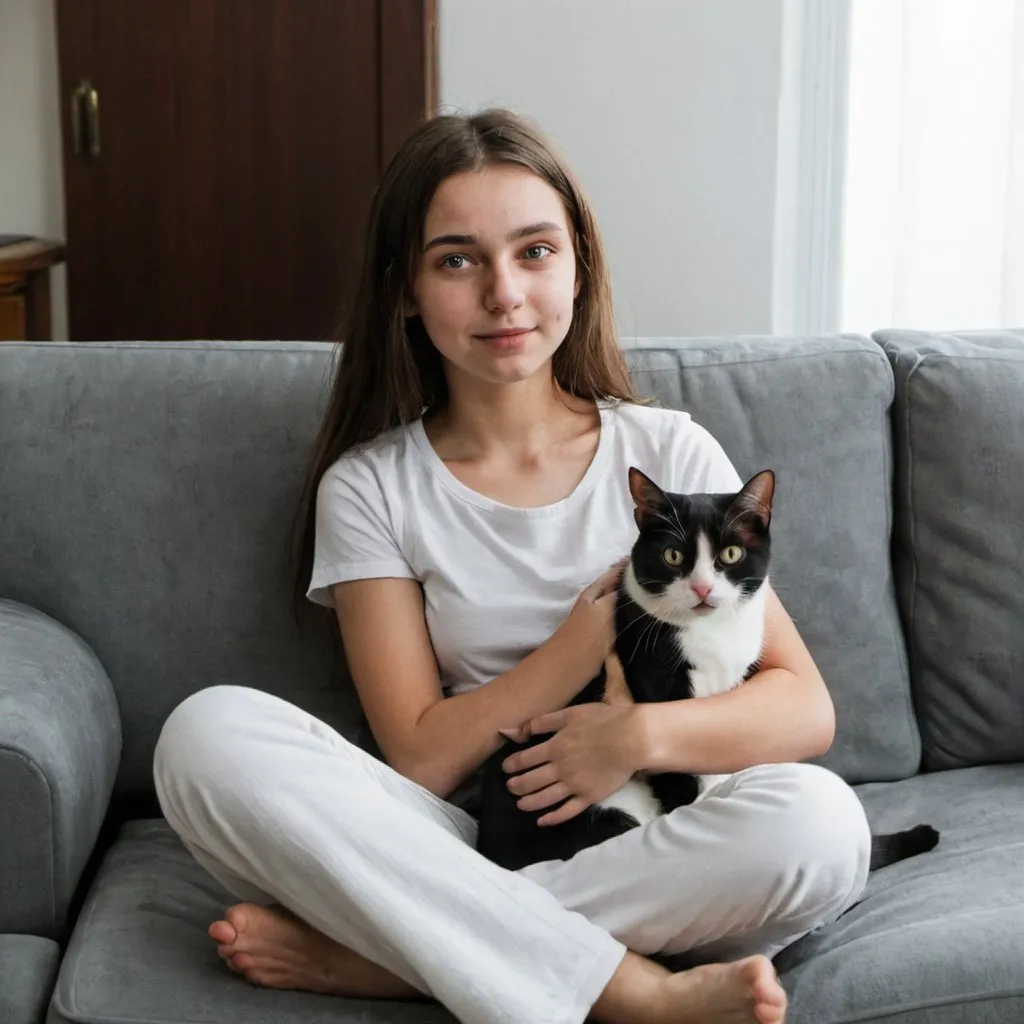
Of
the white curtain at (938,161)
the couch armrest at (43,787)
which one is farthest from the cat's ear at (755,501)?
the white curtain at (938,161)

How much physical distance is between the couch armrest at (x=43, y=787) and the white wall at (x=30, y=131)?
77.5 inches

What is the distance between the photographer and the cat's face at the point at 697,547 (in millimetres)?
1500

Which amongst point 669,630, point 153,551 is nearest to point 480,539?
point 669,630

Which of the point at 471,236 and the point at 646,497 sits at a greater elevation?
the point at 471,236

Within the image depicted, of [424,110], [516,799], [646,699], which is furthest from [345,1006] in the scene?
[424,110]

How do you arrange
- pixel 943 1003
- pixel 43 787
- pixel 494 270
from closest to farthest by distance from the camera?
pixel 943 1003
pixel 43 787
pixel 494 270

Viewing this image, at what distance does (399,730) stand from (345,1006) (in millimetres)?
331

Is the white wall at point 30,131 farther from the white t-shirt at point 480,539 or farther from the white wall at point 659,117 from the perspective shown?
the white t-shirt at point 480,539

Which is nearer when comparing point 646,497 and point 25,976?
point 25,976

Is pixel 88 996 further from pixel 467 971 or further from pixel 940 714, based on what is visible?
pixel 940 714

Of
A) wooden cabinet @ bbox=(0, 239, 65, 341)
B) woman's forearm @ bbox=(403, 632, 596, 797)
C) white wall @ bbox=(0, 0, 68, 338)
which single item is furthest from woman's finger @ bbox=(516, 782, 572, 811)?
white wall @ bbox=(0, 0, 68, 338)

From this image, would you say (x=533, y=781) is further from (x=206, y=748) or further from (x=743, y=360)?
(x=743, y=360)

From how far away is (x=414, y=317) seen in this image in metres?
1.82

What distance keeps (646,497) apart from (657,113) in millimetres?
1662
